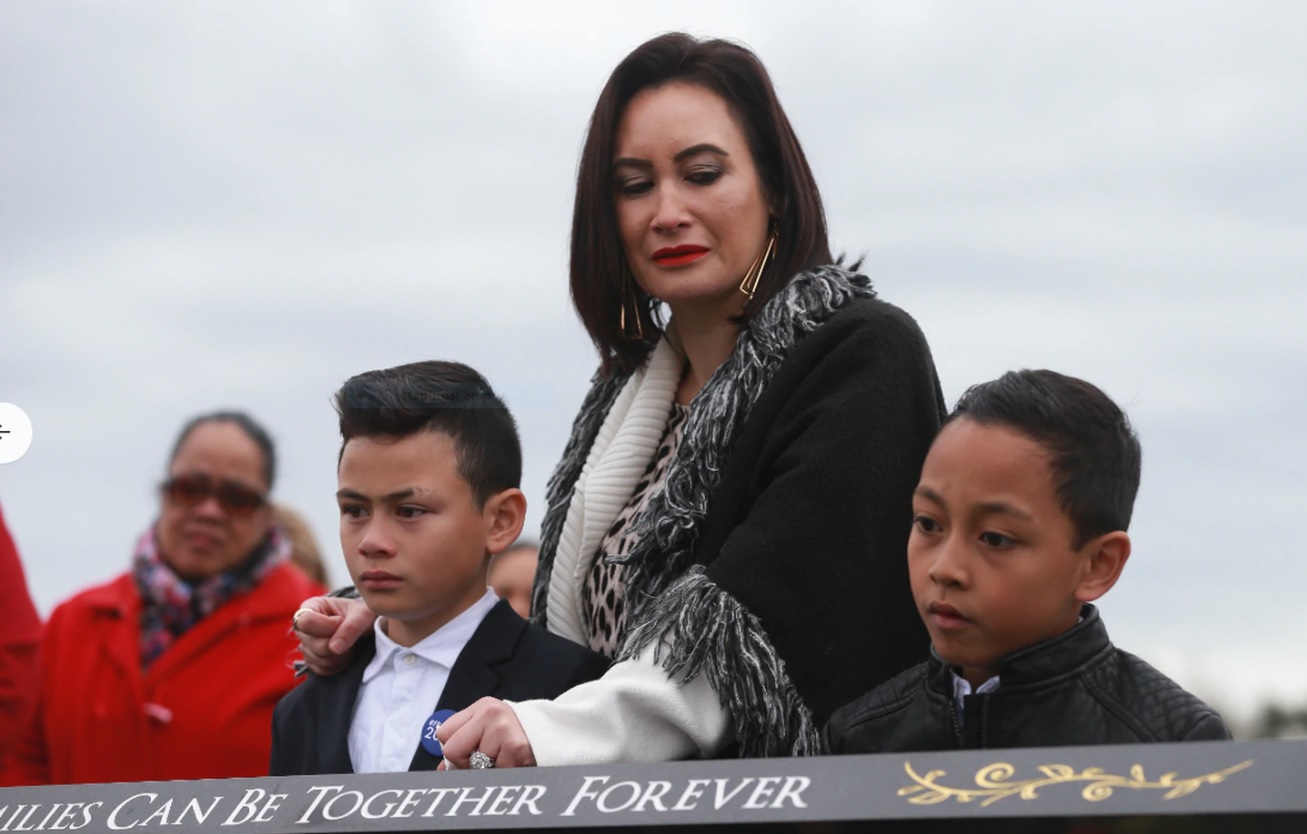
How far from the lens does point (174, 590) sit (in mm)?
2367

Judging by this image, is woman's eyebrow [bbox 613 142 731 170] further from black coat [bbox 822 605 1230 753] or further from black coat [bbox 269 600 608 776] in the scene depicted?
black coat [bbox 822 605 1230 753]

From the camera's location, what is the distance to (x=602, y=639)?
2186mm

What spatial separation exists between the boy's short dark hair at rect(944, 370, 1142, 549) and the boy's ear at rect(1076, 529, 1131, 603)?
1 centimetres

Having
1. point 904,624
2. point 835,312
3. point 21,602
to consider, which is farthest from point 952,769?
point 21,602

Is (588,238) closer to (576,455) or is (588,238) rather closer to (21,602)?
(576,455)

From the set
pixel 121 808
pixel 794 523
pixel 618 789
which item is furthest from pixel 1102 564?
pixel 121 808

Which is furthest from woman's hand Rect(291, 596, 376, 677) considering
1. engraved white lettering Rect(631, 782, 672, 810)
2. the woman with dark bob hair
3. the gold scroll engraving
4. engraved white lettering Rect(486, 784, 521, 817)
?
the gold scroll engraving

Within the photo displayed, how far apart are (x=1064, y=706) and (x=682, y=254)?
2.50 ft

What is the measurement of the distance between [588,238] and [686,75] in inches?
9.8

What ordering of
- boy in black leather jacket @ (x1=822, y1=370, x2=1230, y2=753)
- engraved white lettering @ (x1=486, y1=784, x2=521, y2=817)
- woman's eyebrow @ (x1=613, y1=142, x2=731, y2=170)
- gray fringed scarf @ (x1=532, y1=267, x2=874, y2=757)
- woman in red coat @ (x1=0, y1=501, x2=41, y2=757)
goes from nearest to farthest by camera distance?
engraved white lettering @ (x1=486, y1=784, x2=521, y2=817), boy in black leather jacket @ (x1=822, y1=370, x2=1230, y2=753), gray fringed scarf @ (x1=532, y1=267, x2=874, y2=757), woman's eyebrow @ (x1=613, y1=142, x2=731, y2=170), woman in red coat @ (x1=0, y1=501, x2=41, y2=757)

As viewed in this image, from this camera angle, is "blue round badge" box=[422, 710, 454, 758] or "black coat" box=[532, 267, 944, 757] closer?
"black coat" box=[532, 267, 944, 757]

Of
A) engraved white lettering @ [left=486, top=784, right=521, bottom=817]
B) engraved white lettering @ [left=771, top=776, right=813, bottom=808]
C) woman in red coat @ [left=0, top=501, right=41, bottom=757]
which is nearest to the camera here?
engraved white lettering @ [left=771, top=776, right=813, bottom=808]

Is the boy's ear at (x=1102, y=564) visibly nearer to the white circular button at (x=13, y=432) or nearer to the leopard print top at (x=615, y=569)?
the leopard print top at (x=615, y=569)

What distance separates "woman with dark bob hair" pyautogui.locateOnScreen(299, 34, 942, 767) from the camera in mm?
1820
